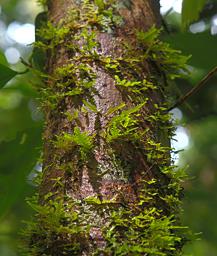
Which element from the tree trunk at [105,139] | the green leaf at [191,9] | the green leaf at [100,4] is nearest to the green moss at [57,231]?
the tree trunk at [105,139]

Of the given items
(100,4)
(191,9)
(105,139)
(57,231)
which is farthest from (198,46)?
(57,231)

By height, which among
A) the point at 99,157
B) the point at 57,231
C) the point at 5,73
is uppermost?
the point at 5,73

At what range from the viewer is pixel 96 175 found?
0.82m

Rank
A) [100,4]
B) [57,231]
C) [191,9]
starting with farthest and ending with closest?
1. [191,9]
2. [100,4]
3. [57,231]

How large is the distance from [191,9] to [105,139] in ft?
1.60

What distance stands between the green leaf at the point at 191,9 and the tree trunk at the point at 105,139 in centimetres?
13

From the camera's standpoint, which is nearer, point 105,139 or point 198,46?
point 105,139

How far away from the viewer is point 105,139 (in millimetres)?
846

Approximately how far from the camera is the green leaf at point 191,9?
3.89ft

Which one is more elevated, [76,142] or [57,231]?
[76,142]

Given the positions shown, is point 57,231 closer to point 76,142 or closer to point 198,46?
point 76,142

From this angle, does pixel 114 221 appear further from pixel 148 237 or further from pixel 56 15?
pixel 56 15

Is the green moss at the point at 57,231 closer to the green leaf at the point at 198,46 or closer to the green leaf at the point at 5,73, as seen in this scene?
the green leaf at the point at 5,73

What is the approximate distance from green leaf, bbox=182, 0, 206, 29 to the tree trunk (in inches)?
5.3
